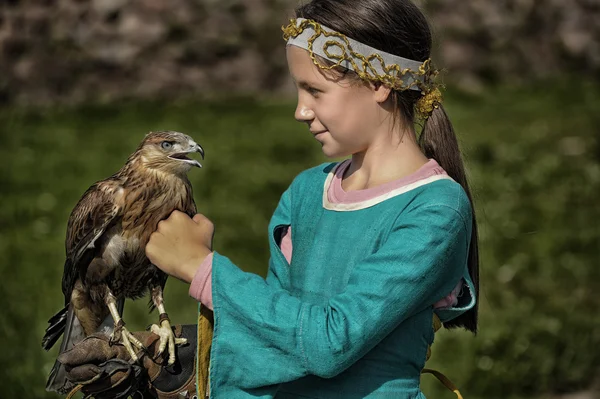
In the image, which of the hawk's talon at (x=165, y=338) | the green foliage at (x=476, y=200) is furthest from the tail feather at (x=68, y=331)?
the green foliage at (x=476, y=200)

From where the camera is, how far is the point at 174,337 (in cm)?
321

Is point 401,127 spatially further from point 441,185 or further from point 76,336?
point 76,336

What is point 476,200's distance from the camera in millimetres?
3324

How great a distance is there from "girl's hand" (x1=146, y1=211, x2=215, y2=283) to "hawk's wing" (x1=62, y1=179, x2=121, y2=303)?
0.83 feet

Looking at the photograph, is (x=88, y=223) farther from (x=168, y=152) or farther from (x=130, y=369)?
(x=130, y=369)

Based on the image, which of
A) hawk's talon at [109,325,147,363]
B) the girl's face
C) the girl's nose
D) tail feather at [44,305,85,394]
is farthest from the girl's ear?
tail feather at [44,305,85,394]

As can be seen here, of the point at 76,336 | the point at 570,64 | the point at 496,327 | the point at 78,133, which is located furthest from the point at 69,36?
the point at 76,336

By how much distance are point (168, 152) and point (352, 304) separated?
2.55 feet

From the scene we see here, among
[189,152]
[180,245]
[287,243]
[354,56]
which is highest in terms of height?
[354,56]

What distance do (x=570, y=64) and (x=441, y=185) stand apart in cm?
1232

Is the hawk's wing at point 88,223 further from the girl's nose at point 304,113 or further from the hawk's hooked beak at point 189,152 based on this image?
the girl's nose at point 304,113

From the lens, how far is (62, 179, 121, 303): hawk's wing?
10.6 ft

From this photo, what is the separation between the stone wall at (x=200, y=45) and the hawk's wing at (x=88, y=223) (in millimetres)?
8760

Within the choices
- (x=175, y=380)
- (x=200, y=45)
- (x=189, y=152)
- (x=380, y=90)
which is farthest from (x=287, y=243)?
(x=200, y=45)
